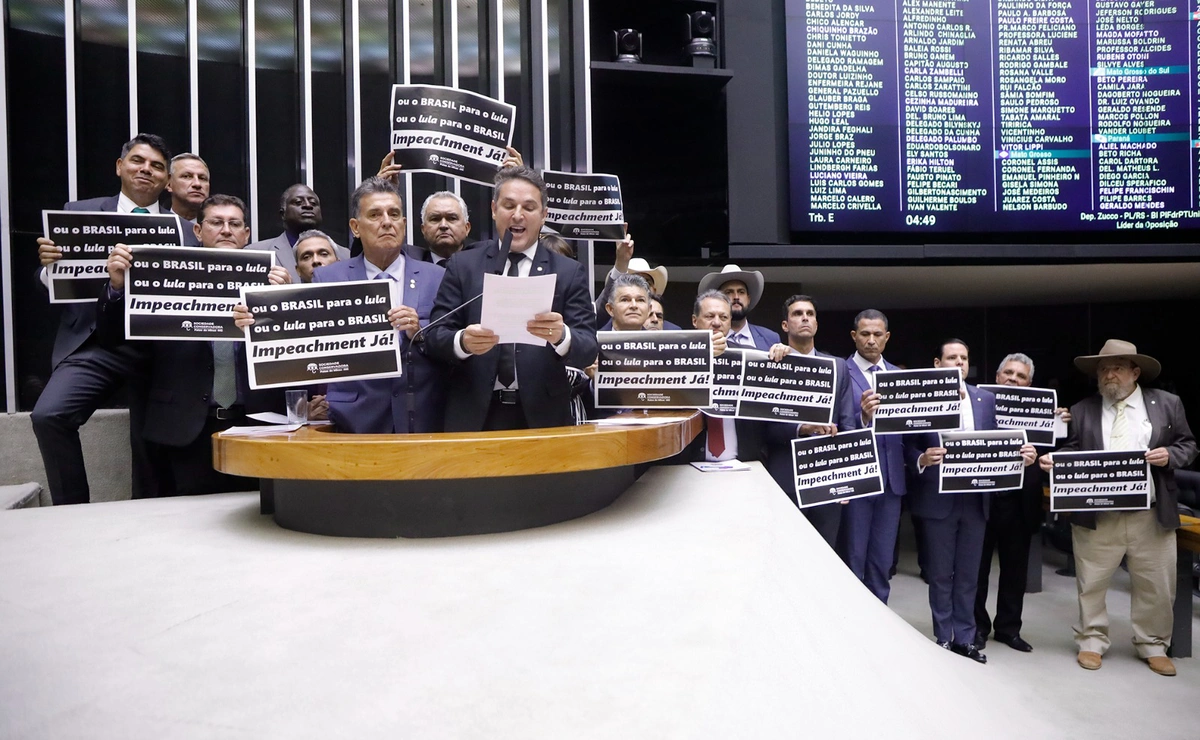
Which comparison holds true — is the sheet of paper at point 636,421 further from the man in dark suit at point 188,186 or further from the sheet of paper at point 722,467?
the man in dark suit at point 188,186

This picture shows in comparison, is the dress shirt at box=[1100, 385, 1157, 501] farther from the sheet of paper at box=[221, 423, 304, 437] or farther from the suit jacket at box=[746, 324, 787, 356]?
the sheet of paper at box=[221, 423, 304, 437]

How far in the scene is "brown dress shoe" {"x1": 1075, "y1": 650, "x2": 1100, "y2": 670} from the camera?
4.19 metres

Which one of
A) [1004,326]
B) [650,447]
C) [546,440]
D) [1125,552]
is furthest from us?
[1004,326]

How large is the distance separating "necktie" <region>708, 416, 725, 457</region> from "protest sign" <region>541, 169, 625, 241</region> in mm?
1031

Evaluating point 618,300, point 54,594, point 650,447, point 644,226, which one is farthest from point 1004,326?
point 54,594

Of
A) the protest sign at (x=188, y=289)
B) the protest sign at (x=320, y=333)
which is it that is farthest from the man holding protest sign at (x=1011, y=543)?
the protest sign at (x=188, y=289)

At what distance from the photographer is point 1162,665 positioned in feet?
13.6

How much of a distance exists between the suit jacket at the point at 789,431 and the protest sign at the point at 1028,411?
1.01 metres

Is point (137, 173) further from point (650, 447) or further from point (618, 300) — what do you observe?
point (650, 447)

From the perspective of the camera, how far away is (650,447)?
239cm

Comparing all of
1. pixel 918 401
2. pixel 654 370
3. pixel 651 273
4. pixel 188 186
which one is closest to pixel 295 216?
pixel 188 186

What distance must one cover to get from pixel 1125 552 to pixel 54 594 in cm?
457

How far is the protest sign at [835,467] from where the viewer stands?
Result: 3.42 m

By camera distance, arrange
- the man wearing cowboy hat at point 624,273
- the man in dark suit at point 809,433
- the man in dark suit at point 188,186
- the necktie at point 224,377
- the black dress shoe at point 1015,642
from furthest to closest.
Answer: the black dress shoe at point 1015,642
the man in dark suit at point 809,433
the man wearing cowboy hat at point 624,273
the man in dark suit at point 188,186
the necktie at point 224,377
